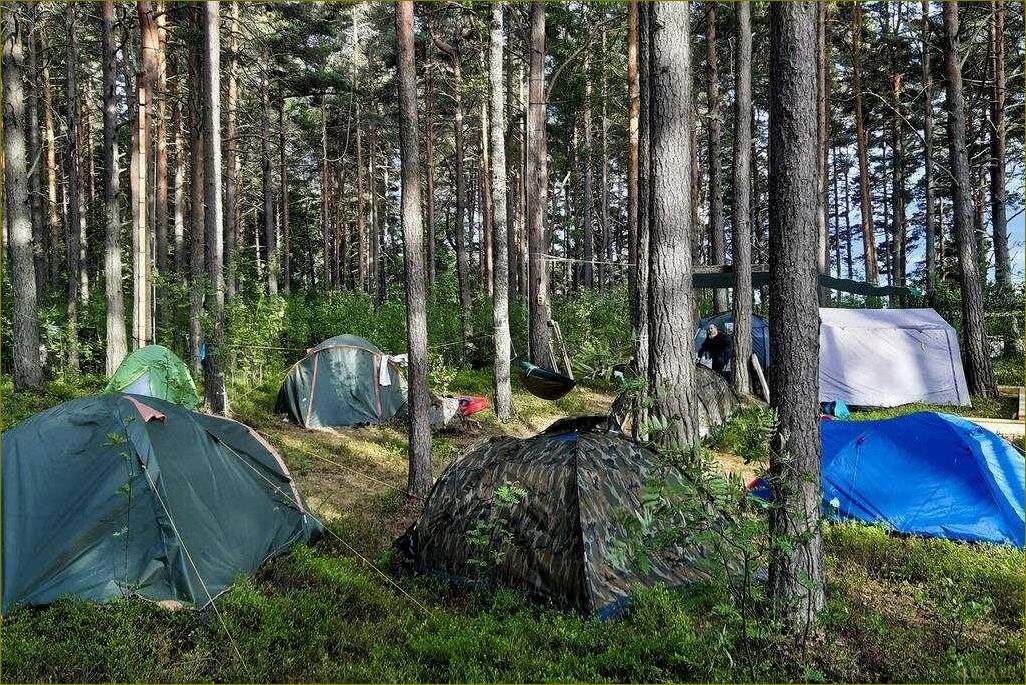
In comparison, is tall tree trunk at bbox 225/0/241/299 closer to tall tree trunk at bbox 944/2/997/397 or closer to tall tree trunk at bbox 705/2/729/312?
tall tree trunk at bbox 705/2/729/312

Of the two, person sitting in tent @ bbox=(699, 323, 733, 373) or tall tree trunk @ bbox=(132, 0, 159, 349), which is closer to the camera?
tall tree trunk @ bbox=(132, 0, 159, 349)

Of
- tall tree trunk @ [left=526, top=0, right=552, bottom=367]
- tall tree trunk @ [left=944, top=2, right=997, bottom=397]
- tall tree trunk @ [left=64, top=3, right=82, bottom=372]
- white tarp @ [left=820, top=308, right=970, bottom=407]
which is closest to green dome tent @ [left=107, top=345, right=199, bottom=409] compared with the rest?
tall tree trunk @ [left=64, top=3, right=82, bottom=372]

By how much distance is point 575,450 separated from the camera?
5023mm

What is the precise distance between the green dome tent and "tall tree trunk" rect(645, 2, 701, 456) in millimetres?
6356

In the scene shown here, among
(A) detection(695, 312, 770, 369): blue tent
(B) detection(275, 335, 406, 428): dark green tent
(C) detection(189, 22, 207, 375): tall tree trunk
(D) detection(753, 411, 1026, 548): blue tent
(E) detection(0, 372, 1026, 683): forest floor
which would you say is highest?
(C) detection(189, 22, 207, 375): tall tree trunk

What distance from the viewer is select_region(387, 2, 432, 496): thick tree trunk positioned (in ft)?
23.5

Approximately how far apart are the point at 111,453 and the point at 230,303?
21.8 feet

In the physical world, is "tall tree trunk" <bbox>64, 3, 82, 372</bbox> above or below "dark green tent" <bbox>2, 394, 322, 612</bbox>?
above

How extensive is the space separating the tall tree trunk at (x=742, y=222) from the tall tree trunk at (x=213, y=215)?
8426 millimetres

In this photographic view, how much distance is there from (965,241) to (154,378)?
45.6ft

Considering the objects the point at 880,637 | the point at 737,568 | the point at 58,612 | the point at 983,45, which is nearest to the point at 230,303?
the point at 58,612

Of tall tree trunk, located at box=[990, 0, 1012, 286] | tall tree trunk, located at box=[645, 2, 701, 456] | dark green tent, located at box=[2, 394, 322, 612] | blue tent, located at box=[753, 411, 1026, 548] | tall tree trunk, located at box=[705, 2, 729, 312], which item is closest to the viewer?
dark green tent, located at box=[2, 394, 322, 612]

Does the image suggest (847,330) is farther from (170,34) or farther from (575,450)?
(170,34)

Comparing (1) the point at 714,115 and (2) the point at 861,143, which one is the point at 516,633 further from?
(2) the point at 861,143
